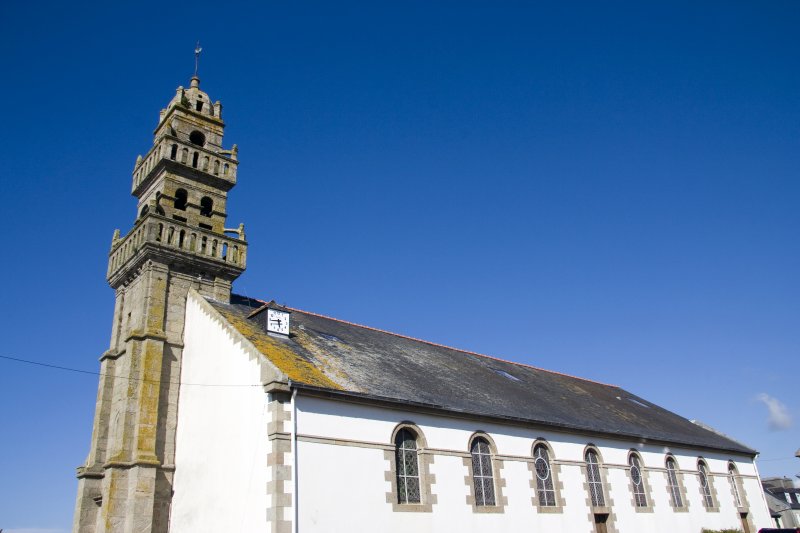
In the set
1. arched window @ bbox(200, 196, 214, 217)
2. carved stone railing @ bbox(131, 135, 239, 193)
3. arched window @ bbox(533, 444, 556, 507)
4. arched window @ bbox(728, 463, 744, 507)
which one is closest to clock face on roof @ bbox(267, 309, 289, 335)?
arched window @ bbox(200, 196, 214, 217)

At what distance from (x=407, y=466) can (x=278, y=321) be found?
583 cm

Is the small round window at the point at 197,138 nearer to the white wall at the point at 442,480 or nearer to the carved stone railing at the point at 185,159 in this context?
the carved stone railing at the point at 185,159

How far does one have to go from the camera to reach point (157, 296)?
20.1 metres

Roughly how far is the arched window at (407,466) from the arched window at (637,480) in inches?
419

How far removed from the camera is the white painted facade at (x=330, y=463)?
14.6 meters

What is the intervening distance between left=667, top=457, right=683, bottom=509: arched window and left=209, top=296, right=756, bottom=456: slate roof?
1.02 metres

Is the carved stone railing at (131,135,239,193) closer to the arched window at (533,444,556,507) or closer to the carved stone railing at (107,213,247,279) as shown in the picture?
the carved stone railing at (107,213,247,279)

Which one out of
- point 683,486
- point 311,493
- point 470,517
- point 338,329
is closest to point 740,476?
point 683,486

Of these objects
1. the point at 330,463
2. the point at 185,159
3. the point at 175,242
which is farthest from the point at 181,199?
the point at 330,463

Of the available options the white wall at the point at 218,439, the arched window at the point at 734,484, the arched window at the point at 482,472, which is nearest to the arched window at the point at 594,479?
the arched window at the point at 482,472

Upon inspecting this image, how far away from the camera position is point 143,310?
19.9 metres

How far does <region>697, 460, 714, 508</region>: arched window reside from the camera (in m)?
26.5

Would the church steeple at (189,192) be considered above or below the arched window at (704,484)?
above

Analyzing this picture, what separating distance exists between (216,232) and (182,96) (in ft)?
21.5
